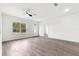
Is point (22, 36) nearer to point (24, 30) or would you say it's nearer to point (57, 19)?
point (24, 30)

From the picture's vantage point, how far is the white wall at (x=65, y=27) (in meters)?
5.09

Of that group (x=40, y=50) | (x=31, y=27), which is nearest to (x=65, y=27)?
(x=40, y=50)

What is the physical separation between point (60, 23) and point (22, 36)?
441 centimetres

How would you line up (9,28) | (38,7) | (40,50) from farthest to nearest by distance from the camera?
1. (9,28)
2. (38,7)
3. (40,50)

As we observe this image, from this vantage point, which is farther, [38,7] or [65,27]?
[65,27]

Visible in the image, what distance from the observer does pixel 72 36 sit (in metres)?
5.33

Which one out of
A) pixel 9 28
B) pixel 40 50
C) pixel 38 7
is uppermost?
pixel 38 7

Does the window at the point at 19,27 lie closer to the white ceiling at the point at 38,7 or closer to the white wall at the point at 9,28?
the white wall at the point at 9,28

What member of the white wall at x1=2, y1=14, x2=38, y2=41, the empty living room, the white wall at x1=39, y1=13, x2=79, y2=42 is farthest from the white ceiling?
the white wall at x1=2, y1=14, x2=38, y2=41

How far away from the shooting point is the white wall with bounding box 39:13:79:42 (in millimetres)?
5088

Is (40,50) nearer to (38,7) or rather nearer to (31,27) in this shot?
(38,7)

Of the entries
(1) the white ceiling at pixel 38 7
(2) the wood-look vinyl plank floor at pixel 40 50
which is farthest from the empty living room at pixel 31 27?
(2) the wood-look vinyl plank floor at pixel 40 50

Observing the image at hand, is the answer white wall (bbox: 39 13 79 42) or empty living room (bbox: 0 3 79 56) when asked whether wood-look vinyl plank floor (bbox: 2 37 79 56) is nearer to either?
empty living room (bbox: 0 3 79 56)

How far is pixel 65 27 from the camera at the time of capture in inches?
230
